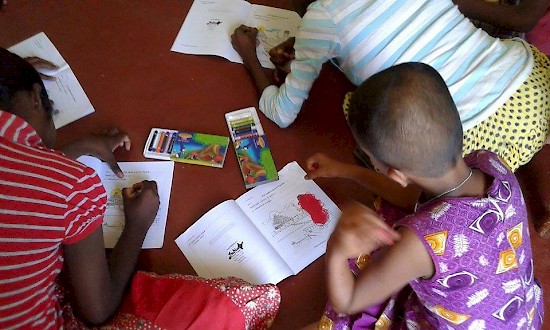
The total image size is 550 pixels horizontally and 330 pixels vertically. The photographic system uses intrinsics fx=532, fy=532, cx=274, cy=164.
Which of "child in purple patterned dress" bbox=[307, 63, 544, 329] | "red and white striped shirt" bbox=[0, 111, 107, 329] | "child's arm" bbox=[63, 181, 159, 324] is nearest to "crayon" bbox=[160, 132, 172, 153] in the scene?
"child's arm" bbox=[63, 181, 159, 324]

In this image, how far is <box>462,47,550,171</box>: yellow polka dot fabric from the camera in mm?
1209

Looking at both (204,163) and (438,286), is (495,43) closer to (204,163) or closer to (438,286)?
(438,286)

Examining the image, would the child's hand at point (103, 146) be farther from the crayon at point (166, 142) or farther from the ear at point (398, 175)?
the ear at point (398, 175)

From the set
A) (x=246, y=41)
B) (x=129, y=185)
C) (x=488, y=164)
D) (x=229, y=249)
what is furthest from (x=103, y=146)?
(x=488, y=164)

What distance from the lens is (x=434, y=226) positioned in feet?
2.86

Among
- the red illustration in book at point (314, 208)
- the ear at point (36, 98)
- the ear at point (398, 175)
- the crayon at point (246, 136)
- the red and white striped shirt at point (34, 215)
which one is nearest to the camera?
the red and white striped shirt at point (34, 215)

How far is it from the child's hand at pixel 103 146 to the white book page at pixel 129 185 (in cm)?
2

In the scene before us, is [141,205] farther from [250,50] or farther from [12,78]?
[250,50]

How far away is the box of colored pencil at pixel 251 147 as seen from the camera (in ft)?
4.54

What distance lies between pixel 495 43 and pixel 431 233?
62cm

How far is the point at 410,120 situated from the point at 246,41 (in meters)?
0.86

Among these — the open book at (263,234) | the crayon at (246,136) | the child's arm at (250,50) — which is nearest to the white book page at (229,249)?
the open book at (263,234)

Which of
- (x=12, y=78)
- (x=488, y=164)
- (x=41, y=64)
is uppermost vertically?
(x=488, y=164)

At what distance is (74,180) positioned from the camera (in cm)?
87
